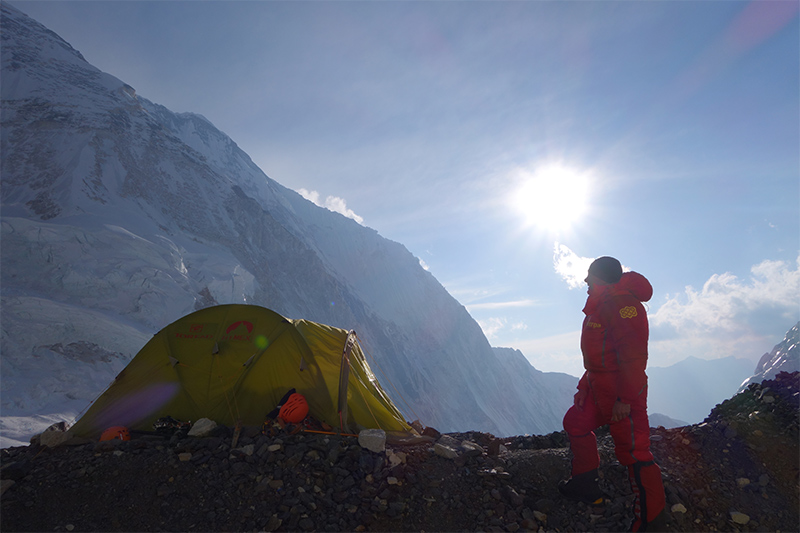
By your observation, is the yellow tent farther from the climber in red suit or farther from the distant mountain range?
the climber in red suit

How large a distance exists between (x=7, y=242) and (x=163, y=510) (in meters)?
24.7

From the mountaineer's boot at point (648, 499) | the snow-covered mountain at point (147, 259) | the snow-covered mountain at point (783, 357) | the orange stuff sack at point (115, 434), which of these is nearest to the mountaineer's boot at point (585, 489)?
the mountaineer's boot at point (648, 499)

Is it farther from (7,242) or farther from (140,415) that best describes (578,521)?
(7,242)

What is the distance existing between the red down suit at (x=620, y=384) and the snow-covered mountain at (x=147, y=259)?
1513cm

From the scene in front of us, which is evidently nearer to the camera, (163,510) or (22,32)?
(163,510)

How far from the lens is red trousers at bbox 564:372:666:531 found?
371 centimetres

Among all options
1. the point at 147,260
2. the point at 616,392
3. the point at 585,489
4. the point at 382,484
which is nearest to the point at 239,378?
the point at 382,484

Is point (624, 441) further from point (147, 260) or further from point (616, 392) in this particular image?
point (147, 260)

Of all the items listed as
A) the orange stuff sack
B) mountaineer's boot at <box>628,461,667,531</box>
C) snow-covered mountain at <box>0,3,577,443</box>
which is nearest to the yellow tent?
the orange stuff sack

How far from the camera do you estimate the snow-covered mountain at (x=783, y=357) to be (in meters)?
52.2

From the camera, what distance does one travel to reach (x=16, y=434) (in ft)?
37.2

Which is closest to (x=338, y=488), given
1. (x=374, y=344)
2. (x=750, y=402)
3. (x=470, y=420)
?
(x=750, y=402)

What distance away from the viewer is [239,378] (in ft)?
20.2

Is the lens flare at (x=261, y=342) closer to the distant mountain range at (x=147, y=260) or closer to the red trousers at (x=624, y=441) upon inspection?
the distant mountain range at (x=147, y=260)
